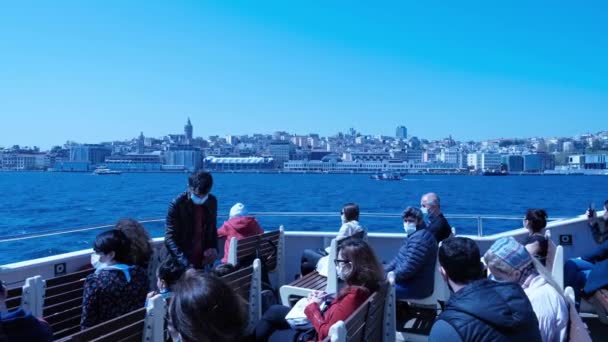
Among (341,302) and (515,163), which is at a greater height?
(341,302)

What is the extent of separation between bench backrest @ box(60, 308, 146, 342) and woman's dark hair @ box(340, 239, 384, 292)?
1.07 meters

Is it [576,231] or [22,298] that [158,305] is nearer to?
[22,298]

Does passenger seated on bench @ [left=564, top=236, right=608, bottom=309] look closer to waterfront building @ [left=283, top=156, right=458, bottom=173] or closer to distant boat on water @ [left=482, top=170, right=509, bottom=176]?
waterfront building @ [left=283, top=156, right=458, bottom=173]

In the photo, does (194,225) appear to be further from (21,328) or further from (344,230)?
(21,328)

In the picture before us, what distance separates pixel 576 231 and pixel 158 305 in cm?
504

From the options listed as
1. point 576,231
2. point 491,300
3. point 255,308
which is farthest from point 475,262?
point 576,231

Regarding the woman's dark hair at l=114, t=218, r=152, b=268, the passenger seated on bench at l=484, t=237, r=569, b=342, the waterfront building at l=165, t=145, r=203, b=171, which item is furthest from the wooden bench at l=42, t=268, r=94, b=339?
the waterfront building at l=165, t=145, r=203, b=171

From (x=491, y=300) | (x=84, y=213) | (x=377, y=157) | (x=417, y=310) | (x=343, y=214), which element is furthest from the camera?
(x=377, y=157)

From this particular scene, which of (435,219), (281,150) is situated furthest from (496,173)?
(435,219)

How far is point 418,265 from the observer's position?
3840mm

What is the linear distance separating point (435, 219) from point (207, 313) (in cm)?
349

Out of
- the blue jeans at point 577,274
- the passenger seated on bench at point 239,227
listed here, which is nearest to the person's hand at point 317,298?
the passenger seated on bench at point 239,227

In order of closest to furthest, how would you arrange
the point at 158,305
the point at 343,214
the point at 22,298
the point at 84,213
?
the point at 158,305
the point at 22,298
the point at 343,214
the point at 84,213

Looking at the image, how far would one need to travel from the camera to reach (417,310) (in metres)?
4.39
